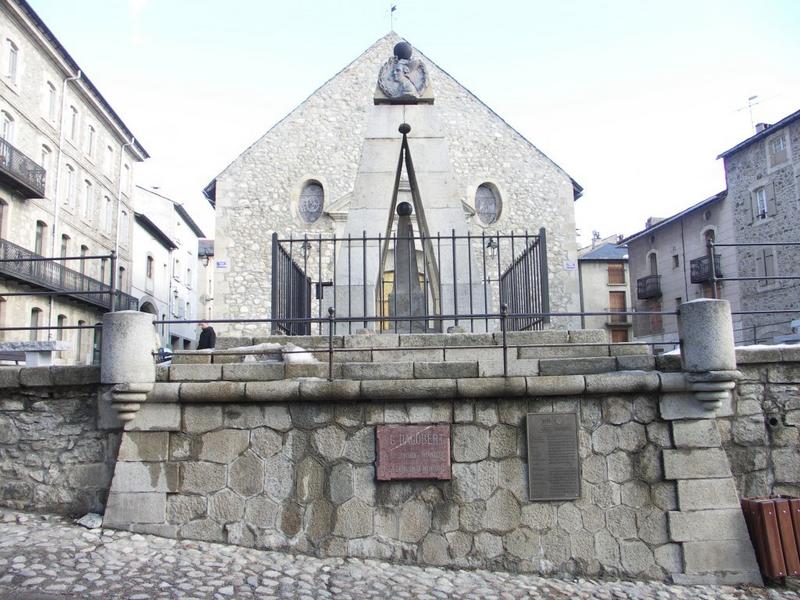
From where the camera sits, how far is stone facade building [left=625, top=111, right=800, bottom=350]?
26.7 m

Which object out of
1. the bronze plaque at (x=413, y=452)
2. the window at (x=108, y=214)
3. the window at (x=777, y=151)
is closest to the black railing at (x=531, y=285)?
the bronze plaque at (x=413, y=452)

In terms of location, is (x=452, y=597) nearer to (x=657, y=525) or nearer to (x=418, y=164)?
(x=657, y=525)

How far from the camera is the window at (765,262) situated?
28047 mm

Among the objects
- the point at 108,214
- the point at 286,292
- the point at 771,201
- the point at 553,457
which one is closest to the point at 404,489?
the point at 553,457

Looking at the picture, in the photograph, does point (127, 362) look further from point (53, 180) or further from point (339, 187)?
point (53, 180)

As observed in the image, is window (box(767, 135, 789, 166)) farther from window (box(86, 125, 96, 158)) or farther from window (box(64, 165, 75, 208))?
window (box(86, 125, 96, 158))

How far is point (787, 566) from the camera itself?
5.34 metres

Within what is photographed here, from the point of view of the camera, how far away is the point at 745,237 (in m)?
29.6

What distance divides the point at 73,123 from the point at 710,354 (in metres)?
29.6

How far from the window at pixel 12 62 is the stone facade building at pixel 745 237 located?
24.9 metres

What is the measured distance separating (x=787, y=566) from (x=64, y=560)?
18.2 ft

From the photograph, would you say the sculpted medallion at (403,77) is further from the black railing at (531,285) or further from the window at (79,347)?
the window at (79,347)

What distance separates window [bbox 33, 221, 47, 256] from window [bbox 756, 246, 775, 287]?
2889 centimetres

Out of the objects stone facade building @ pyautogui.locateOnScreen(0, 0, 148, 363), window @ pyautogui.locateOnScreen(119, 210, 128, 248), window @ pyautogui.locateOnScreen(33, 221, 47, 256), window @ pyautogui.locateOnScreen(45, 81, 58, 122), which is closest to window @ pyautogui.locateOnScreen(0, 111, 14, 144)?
stone facade building @ pyautogui.locateOnScreen(0, 0, 148, 363)
